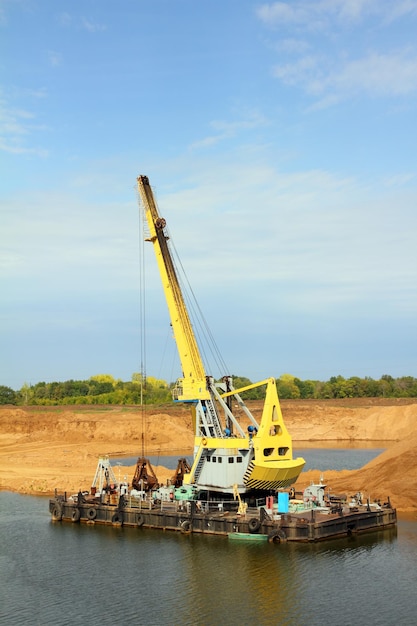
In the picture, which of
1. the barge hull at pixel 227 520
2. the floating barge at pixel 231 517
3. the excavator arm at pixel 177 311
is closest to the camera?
the barge hull at pixel 227 520

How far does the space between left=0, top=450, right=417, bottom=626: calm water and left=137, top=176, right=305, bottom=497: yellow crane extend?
12.6 ft

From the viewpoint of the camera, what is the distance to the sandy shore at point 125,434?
61.9 meters

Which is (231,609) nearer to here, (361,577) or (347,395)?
(361,577)

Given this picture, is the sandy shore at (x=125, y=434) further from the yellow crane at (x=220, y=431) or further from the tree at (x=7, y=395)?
the tree at (x=7, y=395)

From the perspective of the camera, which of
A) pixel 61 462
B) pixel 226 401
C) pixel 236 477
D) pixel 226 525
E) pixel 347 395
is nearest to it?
pixel 226 525

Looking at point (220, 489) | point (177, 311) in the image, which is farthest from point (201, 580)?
point (177, 311)

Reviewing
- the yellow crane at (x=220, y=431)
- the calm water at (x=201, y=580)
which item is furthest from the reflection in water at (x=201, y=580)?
the yellow crane at (x=220, y=431)

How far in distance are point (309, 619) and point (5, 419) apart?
90229 mm

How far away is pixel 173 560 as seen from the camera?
34625mm

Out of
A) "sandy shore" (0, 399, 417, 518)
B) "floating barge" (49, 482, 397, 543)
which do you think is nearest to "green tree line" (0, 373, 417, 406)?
"sandy shore" (0, 399, 417, 518)

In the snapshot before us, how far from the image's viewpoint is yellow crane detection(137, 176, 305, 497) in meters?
40.0

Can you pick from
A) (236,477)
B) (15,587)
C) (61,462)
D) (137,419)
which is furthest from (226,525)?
(137,419)

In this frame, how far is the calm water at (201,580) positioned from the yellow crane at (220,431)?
3827 millimetres

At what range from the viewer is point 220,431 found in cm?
4222
